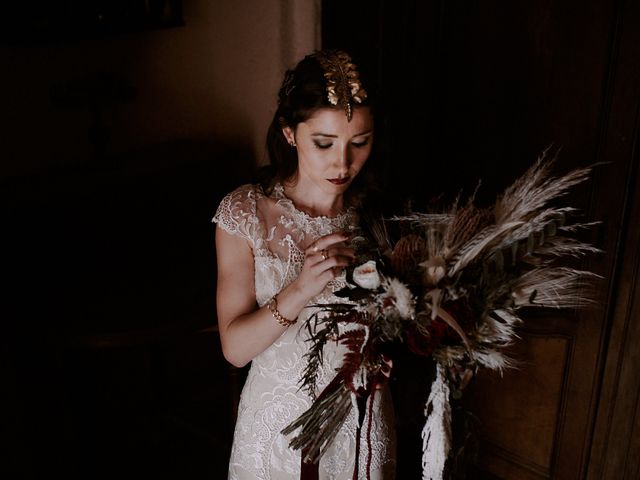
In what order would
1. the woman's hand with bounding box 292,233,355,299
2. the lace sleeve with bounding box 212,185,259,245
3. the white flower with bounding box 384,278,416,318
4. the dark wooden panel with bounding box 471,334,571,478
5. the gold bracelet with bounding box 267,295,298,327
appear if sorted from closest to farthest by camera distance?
1. the white flower with bounding box 384,278,416,318
2. the woman's hand with bounding box 292,233,355,299
3. the gold bracelet with bounding box 267,295,298,327
4. the lace sleeve with bounding box 212,185,259,245
5. the dark wooden panel with bounding box 471,334,571,478

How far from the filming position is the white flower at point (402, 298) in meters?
1.05

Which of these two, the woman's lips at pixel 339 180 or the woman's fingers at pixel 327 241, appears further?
the woman's lips at pixel 339 180

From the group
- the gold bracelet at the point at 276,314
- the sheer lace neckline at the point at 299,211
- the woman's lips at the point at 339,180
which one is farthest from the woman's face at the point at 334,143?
the gold bracelet at the point at 276,314

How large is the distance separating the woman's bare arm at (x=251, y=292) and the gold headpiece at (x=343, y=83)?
311mm

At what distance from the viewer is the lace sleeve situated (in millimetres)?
1446

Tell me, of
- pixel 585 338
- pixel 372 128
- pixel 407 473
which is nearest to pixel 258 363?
A: pixel 372 128

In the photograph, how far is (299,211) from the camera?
1.54 m

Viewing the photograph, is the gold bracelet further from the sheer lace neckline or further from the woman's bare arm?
the sheer lace neckline

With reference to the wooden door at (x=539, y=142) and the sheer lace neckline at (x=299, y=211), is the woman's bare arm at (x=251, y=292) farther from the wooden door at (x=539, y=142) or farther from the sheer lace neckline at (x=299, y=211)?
the wooden door at (x=539, y=142)

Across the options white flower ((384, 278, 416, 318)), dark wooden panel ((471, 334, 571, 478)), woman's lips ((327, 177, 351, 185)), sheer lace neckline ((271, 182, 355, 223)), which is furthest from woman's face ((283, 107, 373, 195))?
dark wooden panel ((471, 334, 571, 478))

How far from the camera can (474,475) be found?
8.02 feet

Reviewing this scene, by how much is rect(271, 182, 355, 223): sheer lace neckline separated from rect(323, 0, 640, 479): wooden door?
0.23m

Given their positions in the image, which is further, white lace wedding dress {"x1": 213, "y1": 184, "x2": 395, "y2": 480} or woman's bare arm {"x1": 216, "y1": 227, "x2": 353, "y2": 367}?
white lace wedding dress {"x1": 213, "y1": 184, "x2": 395, "y2": 480}

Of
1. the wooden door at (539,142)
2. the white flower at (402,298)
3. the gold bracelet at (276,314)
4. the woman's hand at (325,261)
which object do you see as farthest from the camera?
the wooden door at (539,142)
